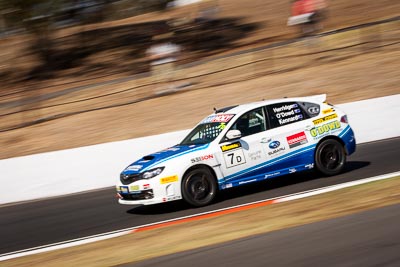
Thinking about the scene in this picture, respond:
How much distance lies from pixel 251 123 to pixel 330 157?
1.64m

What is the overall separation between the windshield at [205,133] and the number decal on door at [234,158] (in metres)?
0.41

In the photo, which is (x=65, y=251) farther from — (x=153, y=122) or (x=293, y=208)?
(x=153, y=122)

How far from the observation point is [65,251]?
8375 millimetres

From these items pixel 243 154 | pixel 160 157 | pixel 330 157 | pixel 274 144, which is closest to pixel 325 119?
pixel 330 157

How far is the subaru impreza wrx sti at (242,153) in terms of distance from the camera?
1026 centimetres

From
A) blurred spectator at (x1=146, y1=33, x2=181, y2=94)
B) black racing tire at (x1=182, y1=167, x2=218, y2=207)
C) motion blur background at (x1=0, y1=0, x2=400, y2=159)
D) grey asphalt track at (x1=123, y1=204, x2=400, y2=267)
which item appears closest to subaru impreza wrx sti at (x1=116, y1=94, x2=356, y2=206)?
black racing tire at (x1=182, y1=167, x2=218, y2=207)

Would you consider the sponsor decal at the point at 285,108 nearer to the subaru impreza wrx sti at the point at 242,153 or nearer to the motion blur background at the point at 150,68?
the subaru impreza wrx sti at the point at 242,153

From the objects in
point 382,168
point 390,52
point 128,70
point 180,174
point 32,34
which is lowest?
point 382,168

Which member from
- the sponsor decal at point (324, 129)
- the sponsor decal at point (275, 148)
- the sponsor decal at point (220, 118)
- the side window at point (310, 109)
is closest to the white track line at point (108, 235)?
the sponsor decal at point (275, 148)

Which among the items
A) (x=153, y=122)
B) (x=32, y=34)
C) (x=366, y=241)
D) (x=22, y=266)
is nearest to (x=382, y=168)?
(x=366, y=241)

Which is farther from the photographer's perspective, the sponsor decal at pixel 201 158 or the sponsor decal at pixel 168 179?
the sponsor decal at pixel 201 158

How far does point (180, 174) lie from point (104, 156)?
478 centimetres

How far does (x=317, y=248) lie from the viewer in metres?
6.57

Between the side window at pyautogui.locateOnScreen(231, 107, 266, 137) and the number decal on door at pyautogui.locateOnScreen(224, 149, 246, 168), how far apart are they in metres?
0.38
